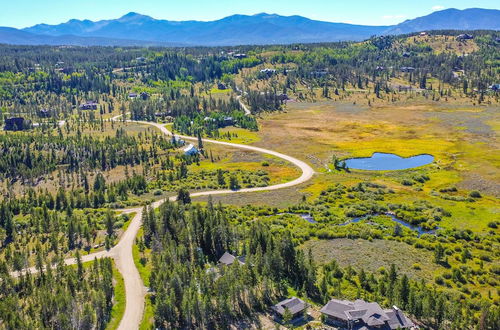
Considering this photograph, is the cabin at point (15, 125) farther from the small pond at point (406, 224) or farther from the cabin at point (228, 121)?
the small pond at point (406, 224)

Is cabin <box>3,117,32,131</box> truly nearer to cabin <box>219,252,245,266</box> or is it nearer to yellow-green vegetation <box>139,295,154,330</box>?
cabin <box>219,252,245,266</box>

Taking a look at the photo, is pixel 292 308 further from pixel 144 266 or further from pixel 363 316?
pixel 144 266

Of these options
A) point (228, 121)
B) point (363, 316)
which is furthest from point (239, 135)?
point (363, 316)

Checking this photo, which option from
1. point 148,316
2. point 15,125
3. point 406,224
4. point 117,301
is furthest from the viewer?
point 15,125

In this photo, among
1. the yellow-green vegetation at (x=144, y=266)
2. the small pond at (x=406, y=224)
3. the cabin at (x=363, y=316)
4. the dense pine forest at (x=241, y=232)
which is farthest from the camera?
the small pond at (x=406, y=224)

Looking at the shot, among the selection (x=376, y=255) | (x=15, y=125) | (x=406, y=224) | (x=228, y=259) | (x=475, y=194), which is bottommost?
(x=406, y=224)

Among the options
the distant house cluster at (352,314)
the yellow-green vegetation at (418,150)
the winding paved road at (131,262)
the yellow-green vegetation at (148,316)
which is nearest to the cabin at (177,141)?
the yellow-green vegetation at (418,150)
